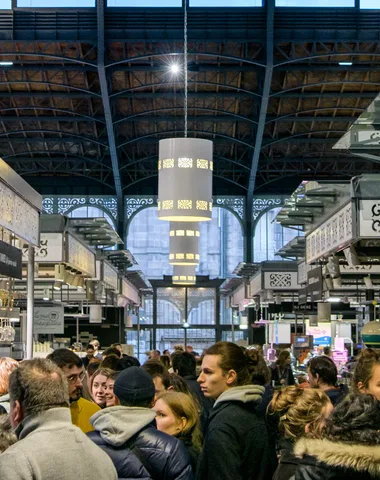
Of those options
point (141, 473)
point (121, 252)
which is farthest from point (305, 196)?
point (121, 252)

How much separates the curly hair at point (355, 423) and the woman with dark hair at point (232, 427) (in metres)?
1.44

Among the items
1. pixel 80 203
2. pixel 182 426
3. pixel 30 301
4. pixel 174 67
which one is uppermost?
pixel 174 67

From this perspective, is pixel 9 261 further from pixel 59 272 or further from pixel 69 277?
pixel 69 277

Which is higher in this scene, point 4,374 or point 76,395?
point 4,374

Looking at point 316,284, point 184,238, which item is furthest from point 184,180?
point 184,238

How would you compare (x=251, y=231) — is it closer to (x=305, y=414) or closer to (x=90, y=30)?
(x=90, y=30)

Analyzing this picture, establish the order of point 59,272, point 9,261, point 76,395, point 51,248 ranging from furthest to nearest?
1. point 59,272
2. point 51,248
3. point 9,261
4. point 76,395

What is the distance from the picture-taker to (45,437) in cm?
335

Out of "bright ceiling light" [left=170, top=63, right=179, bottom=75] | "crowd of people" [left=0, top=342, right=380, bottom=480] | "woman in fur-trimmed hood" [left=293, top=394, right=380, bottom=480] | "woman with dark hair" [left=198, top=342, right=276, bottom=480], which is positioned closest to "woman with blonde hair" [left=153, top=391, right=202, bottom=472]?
"crowd of people" [left=0, top=342, right=380, bottom=480]

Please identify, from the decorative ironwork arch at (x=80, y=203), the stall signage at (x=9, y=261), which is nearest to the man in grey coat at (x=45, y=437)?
the stall signage at (x=9, y=261)

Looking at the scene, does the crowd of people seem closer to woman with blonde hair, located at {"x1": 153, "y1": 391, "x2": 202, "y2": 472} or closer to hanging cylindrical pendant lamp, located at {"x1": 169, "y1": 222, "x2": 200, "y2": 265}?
woman with blonde hair, located at {"x1": 153, "y1": 391, "x2": 202, "y2": 472}

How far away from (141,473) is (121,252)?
22452 mm

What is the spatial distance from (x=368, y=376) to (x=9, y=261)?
474 cm

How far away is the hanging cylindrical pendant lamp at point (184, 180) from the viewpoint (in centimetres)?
1473
